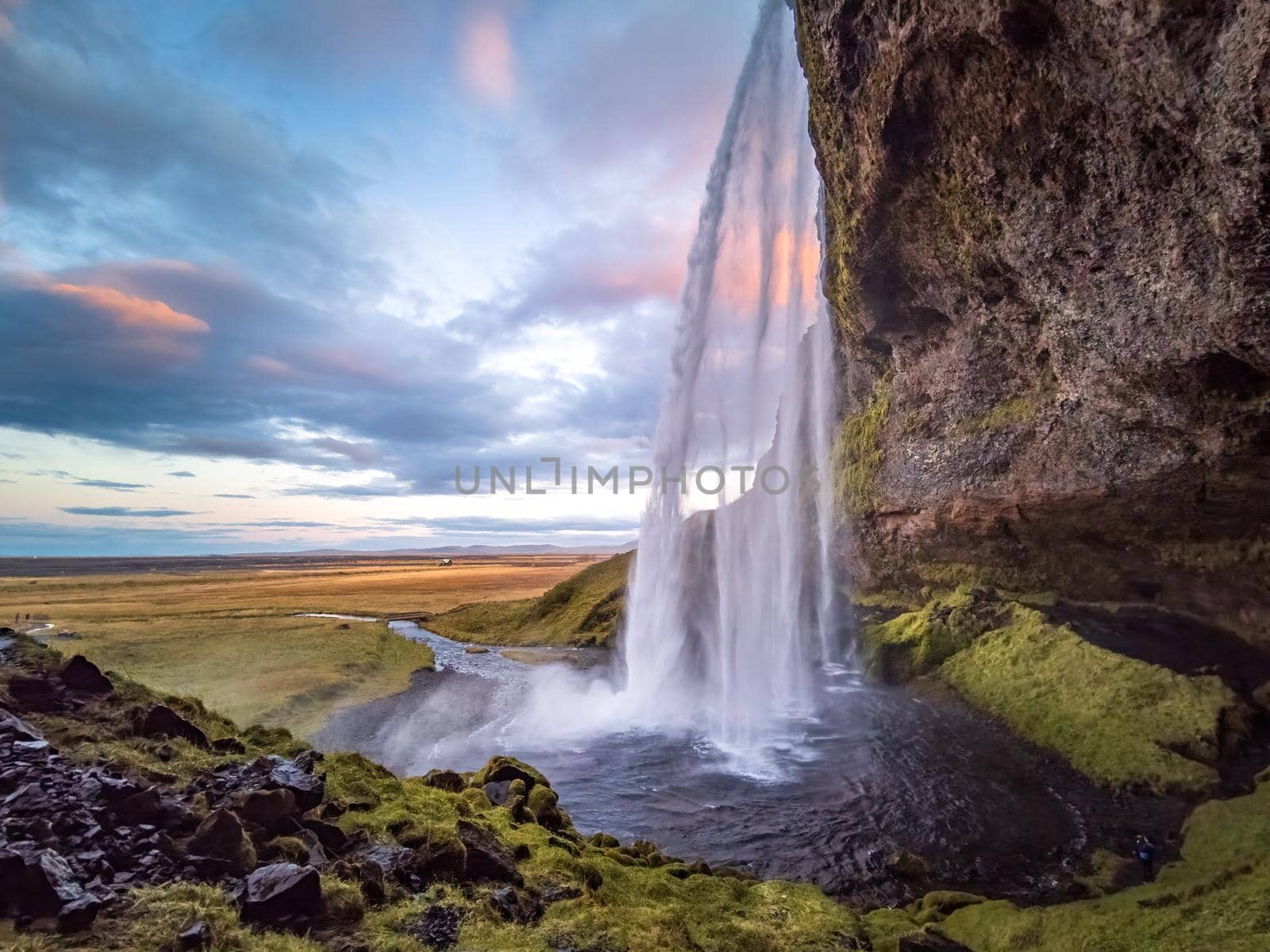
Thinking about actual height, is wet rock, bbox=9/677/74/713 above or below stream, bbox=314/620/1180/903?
above

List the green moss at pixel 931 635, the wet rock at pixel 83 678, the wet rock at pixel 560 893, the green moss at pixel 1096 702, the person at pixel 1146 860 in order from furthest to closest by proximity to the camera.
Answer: the green moss at pixel 931 635, the green moss at pixel 1096 702, the person at pixel 1146 860, the wet rock at pixel 83 678, the wet rock at pixel 560 893

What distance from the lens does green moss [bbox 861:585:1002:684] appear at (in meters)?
27.1

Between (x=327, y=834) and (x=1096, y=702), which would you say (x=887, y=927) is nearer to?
(x=327, y=834)

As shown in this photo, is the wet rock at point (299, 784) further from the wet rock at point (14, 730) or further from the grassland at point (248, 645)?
the grassland at point (248, 645)

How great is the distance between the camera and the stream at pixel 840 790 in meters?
13.3

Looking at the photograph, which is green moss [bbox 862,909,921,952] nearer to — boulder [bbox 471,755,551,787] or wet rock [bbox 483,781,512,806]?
boulder [bbox 471,755,551,787]

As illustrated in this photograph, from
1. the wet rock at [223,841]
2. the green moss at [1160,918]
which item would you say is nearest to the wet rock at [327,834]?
the wet rock at [223,841]

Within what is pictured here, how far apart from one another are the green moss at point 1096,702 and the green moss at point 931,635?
2.89 ft

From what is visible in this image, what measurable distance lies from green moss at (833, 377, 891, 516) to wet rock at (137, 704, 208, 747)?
95.1ft

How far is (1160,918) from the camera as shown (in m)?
9.32

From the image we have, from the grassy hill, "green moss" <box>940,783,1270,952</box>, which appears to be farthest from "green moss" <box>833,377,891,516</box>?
"green moss" <box>940,783,1270,952</box>

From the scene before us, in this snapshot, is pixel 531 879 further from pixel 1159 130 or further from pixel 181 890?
pixel 1159 130

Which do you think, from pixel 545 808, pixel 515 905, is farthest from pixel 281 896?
pixel 545 808

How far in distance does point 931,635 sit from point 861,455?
10018mm
